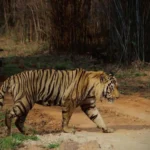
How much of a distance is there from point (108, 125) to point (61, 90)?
5.03 feet

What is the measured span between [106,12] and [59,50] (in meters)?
2.65

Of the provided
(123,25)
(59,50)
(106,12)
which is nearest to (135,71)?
(123,25)

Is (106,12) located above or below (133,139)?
above

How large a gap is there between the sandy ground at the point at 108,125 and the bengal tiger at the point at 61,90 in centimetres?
44

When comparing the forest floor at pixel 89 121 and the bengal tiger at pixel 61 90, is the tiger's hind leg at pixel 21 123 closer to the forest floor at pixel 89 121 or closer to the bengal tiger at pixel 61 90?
the bengal tiger at pixel 61 90

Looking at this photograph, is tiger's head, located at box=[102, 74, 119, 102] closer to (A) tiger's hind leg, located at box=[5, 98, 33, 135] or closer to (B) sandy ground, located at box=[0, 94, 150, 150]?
(B) sandy ground, located at box=[0, 94, 150, 150]

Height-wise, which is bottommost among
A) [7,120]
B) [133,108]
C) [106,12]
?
[133,108]

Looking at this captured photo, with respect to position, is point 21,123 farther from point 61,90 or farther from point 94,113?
point 94,113

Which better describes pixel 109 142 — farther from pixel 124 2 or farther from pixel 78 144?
pixel 124 2

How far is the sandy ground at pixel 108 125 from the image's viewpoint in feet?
20.5

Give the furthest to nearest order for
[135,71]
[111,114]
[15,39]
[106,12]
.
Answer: [15,39]
[106,12]
[135,71]
[111,114]

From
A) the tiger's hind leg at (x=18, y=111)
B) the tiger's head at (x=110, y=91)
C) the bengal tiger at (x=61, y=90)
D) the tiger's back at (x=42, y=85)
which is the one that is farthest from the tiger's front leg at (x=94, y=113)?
the tiger's hind leg at (x=18, y=111)

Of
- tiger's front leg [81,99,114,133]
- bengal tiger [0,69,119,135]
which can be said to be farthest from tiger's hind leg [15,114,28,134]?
tiger's front leg [81,99,114,133]

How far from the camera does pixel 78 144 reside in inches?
243
